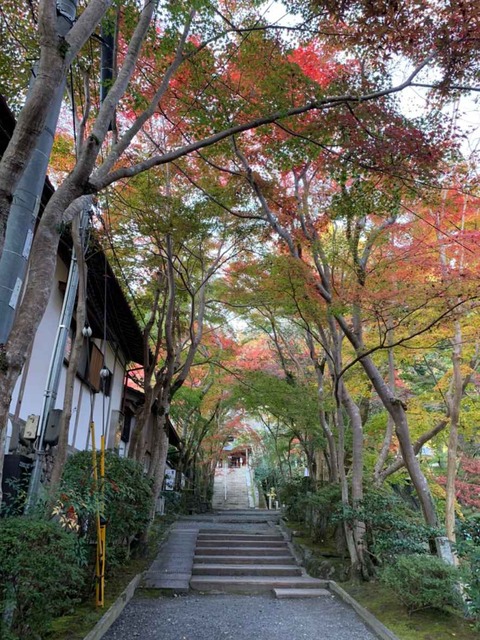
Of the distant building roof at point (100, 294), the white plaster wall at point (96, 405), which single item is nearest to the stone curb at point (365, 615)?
the white plaster wall at point (96, 405)

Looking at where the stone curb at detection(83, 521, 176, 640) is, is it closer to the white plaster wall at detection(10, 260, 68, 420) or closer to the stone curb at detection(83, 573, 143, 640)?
the stone curb at detection(83, 573, 143, 640)

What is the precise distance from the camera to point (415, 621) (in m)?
5.61

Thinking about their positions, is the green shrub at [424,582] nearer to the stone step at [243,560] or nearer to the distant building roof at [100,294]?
the stone step at [243,560]

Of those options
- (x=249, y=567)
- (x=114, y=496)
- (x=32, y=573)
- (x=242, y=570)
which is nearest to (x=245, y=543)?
(x=249, y=567)

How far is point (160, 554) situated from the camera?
9.68 metres

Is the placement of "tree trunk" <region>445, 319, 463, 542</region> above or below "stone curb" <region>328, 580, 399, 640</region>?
above

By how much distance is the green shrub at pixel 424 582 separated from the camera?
5508 mm

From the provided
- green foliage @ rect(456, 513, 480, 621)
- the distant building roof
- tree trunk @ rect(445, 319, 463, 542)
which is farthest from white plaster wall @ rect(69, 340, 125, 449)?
tree trunk @ rect(445, 319, 463, 542)

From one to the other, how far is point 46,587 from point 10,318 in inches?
103

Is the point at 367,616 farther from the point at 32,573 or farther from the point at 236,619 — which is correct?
the point at 32,573

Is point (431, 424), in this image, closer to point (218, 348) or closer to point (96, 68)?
point (218, 348)

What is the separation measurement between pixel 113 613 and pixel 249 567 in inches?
150

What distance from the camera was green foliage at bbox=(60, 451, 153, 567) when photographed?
5563 millimetres

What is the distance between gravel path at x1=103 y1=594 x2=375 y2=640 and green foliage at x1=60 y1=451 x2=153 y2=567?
949 millimetres
